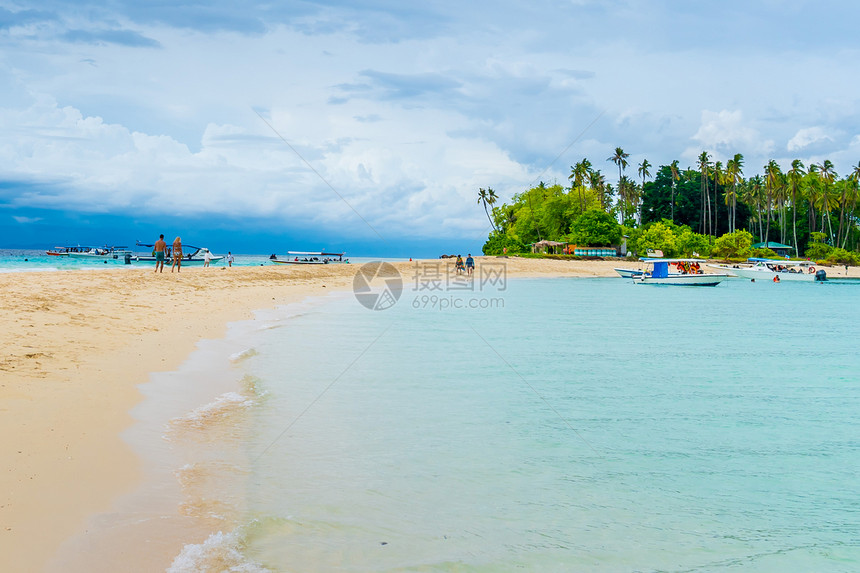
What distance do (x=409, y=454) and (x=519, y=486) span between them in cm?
176

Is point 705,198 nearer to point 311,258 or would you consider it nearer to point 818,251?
point 818,251

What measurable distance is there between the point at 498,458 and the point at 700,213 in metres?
121

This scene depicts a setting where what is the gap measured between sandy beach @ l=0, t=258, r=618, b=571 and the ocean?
504 mm

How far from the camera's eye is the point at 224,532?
19.3 ft

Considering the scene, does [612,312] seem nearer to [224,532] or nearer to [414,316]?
[414,316]

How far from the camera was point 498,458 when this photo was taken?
8797mm

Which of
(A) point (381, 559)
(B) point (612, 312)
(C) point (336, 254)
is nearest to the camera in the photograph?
(A) point (381, 559)

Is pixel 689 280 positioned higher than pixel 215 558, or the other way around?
pixel 689 280

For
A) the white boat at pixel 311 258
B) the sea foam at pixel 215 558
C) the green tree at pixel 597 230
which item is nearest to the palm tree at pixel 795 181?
the green tree at pixel 597 230

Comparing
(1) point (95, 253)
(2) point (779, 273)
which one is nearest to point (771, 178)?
(2) point (779, 273)

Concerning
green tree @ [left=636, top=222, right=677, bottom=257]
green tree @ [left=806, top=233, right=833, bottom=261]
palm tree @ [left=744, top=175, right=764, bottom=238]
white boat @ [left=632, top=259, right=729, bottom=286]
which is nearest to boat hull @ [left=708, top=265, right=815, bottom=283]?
white boat @ [left=632, top=259, right=729, bottom=286]

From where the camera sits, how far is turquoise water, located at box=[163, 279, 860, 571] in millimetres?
6008

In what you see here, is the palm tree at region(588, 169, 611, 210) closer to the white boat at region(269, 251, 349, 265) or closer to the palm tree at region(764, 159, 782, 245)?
the palm tree at region(764, 159, 782, 245)

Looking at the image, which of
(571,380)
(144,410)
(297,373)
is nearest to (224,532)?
(144,410)
